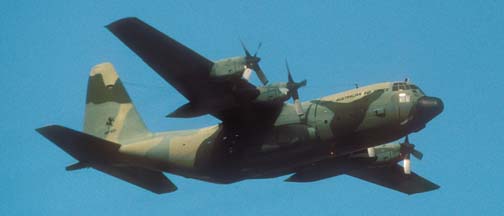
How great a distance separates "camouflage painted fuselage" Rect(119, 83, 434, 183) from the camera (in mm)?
26609

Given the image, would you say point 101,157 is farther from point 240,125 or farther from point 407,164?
point 407,164

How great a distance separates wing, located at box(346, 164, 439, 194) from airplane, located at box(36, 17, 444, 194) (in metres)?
4.39

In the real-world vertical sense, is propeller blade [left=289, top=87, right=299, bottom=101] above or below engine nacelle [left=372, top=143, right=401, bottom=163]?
above

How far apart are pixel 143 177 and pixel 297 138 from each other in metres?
7.39

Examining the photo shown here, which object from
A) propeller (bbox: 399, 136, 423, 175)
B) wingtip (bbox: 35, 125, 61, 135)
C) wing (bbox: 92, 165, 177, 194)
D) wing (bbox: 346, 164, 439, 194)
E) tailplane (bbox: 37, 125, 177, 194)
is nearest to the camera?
wingtip (bbox: 35, 125, 61, 135)

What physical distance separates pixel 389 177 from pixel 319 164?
16.9 feet

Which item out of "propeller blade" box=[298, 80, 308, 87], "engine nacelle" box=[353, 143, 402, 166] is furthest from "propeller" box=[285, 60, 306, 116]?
"engine nacelle" box=[353, 143, 402, 166]

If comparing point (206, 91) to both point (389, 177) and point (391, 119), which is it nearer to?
point (391, 119)

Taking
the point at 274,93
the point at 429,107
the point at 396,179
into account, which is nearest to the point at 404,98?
the point at 429,107

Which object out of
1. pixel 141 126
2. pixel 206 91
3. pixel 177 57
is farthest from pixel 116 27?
pixel 141 126

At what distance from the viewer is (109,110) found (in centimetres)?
3266

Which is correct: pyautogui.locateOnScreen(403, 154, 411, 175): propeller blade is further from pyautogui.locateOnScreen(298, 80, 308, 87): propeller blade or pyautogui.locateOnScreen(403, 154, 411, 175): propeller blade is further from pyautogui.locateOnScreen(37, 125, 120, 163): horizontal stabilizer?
pyautogui.locateOnScreen(37, 125, 120, 163): horizontal stabilizer

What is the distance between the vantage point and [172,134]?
2928 centimetres

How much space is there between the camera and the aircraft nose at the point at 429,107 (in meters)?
26.4
